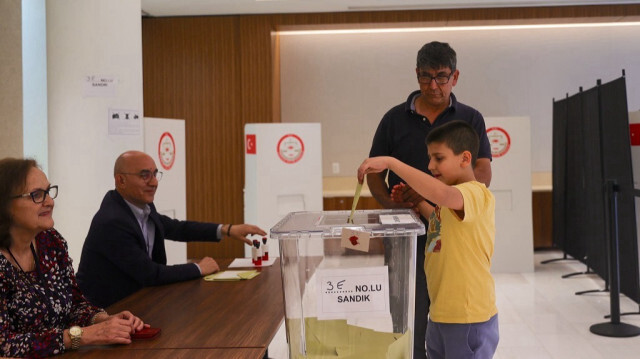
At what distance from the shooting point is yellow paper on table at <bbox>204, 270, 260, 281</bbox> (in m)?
3.20

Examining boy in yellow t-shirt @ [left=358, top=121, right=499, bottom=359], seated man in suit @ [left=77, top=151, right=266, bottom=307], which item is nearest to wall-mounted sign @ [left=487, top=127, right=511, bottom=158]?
seated man in suit @ [left=77, top=151, right=266, bottom=307]

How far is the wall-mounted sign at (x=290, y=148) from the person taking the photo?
23.4 ft

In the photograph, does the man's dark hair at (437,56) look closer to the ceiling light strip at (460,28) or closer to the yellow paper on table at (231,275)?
the yellow paper on table at (231,275)

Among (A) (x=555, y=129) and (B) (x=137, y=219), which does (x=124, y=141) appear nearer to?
(B) (x=137, y=219)

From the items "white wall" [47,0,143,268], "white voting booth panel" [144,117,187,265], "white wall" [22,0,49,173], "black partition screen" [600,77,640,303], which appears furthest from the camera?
"white voting booth panel" [144,117,187,265]

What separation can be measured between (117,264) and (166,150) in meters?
2.81

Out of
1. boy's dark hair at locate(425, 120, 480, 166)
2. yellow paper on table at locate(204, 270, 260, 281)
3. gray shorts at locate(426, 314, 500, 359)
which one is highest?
boy's dark hair at locate(425, 120, 480, 166)

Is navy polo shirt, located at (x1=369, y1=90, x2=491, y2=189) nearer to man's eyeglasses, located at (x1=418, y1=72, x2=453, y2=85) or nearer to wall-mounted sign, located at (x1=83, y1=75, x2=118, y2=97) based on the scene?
man's eyeglasses, located at (x1=418, y1=72, x2=453, y2=85)

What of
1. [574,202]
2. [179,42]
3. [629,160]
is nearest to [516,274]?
[574,202]

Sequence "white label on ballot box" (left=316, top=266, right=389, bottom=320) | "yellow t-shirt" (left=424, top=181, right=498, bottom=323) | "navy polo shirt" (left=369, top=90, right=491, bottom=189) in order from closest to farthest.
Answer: "white label on ballot box" (left=316, top=266, right=389, bottom=320) < "yellow t-shirt" (left=424, top=181, right=498, bottom=323) < "navy polo shirt" (left=369, top=90, right=491, bottom=189)

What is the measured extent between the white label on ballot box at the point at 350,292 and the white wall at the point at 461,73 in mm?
7612

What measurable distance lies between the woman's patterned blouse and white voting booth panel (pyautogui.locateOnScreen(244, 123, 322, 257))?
15.1 feet

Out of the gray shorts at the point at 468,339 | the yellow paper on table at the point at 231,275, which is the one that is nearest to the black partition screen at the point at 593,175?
the yellow paper on table at the point at 231,275

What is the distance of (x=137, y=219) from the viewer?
3408 millimetres
